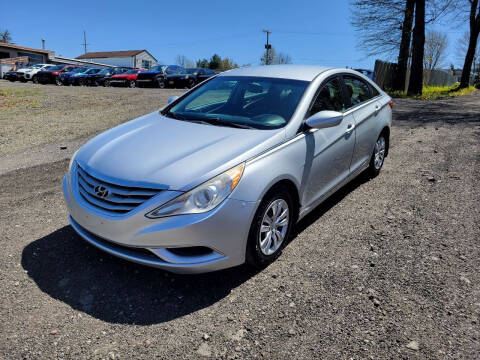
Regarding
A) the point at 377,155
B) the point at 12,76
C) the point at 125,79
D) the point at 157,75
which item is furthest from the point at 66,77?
the point at 377,155

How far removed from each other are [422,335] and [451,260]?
1179 millimetres

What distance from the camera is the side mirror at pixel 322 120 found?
3512mm

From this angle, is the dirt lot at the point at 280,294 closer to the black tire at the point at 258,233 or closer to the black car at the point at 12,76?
the black tire at the point at 258,233

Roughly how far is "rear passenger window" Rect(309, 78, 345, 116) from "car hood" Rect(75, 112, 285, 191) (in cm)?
74

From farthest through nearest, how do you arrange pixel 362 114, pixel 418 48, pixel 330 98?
pixel 418 48, pixel 362 114, pixel 330 98

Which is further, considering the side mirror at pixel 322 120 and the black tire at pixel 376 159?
the black tire at pixel 376 159

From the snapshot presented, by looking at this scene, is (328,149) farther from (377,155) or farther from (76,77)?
(76,77)

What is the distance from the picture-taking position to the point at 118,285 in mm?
3053

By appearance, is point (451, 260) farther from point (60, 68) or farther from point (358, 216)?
point (60, 68)

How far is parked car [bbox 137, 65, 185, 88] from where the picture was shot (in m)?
25.5

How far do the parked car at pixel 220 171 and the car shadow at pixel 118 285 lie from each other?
0.30 metres

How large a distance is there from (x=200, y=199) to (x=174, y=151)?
0.62 meters

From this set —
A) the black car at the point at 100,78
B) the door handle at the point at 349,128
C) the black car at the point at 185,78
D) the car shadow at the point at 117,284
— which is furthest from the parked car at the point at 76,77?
the door handle at the point at 349,128

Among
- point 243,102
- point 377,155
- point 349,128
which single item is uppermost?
point 243,102
